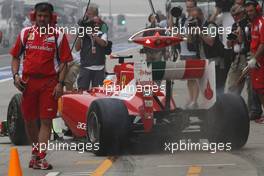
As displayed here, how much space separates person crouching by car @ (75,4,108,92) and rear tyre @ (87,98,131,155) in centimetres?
394

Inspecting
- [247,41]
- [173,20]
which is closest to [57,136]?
[247,41]

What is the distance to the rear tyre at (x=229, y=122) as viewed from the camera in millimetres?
10586

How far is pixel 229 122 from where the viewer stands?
34.8ft

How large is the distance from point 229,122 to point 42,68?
2460 millimetres

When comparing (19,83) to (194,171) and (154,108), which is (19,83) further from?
(194,171)

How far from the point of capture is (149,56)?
12.2 meters

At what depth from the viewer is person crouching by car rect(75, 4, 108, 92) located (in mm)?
14172

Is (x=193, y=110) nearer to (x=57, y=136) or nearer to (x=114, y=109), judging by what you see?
(x=114, y=109)

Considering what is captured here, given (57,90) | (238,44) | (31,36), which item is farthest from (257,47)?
(31,36)

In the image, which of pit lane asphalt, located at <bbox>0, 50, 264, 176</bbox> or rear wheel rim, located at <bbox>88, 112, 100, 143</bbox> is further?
rear wheel rim, located at <bbox>88, 112, 100, 143</bbox>

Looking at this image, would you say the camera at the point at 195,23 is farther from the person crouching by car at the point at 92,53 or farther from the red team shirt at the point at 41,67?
the red team shirt at the point at 41,67

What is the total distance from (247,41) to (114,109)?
13.5ft

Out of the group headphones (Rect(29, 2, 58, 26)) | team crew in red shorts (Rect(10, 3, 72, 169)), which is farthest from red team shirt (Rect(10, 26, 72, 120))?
headphones (Rect(29, 2, 58, 26))

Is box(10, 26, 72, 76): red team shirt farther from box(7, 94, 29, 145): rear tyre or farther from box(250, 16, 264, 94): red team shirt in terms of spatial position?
box(250, 16, 264, 94): red team shirt
